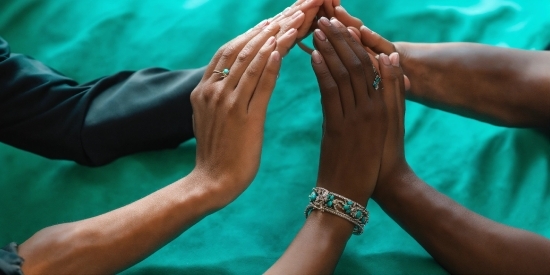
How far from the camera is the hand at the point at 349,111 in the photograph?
86cm

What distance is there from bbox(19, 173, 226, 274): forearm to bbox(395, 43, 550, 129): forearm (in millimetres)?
431

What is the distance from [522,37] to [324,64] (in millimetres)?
507

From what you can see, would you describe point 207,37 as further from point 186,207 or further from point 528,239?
point 528,239

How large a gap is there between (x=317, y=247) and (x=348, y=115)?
0.69 feet

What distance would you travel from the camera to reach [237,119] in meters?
0.84

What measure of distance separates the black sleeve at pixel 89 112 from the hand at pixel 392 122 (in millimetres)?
323

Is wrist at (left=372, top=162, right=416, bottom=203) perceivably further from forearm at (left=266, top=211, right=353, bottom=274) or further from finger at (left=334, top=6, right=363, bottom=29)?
finger at (left=334, top=6, right=363, bottom=29)

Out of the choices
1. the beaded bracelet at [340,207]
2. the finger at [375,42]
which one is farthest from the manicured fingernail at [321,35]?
the beaded bracelet at [340,207]

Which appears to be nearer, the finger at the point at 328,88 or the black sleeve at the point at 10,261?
the black sleeve at the point at 10,261

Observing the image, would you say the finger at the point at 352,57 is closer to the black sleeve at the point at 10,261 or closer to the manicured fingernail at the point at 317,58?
the manicured fingernail at the point at 317,58

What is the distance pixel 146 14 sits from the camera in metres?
1.24

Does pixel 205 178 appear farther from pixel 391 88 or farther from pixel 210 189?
pixel 391 88

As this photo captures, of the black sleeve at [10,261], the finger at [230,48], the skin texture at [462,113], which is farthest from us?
the finger at [230,48]

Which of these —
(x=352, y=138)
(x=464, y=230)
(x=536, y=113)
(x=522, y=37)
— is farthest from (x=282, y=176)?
(x=522, y=37)
